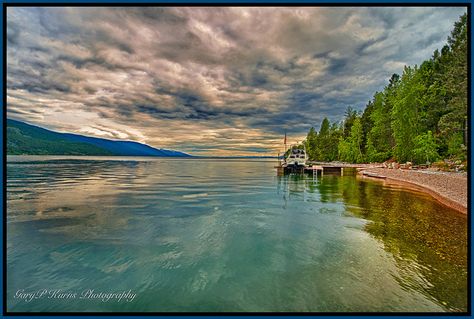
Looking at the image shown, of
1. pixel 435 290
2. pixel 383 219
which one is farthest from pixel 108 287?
pixel 383 219

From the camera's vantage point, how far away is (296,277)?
6387 millimetres

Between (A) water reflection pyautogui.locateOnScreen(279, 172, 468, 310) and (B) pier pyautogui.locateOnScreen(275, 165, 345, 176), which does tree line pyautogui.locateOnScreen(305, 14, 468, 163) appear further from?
(B) pier pyautogui.locateOnScreen(275, 165, 345, 176)

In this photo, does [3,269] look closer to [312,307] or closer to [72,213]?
[312,307]

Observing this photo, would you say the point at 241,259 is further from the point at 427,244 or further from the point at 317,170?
the point at 317,170

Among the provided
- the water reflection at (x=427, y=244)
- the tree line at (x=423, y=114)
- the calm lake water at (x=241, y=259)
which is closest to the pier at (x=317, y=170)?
the tree line at (x=423, y=114)

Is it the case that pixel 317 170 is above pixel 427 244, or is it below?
above

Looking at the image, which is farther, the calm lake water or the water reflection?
the water reflection

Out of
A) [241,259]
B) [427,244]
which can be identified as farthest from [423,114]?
[241,259]

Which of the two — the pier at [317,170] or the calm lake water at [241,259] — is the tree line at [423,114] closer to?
the calm lake water at [241,259]

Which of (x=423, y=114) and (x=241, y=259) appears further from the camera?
(x=423, y=114)

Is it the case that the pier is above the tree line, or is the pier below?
below

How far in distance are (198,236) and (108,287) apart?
4132mm

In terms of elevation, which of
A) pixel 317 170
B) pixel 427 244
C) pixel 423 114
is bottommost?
pixel 427 244

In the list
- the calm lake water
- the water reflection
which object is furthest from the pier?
the calm lake water
